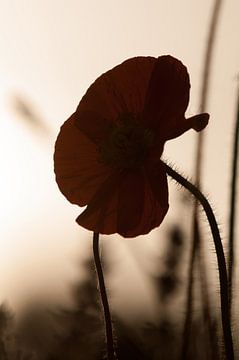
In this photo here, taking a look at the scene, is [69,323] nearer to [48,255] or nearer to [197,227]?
[48,255]

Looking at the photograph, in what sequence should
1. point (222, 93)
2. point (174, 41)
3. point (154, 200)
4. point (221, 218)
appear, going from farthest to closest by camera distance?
1. point (174, 41)
2. point (222, 93)
3. point (221, 218)
4. point (154, 200)

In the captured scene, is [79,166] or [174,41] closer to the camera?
[79,166]

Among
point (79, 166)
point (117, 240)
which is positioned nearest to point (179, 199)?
point (117, 240)

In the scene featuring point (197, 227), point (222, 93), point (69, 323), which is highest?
point (222, 93)

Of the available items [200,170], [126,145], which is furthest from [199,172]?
[126,145]

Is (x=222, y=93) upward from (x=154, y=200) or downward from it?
upward

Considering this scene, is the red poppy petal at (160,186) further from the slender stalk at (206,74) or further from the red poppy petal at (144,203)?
the slender stalk at (206,74)

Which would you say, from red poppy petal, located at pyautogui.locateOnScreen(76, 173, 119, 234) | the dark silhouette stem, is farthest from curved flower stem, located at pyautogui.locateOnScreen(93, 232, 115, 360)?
the dark silhouette stem

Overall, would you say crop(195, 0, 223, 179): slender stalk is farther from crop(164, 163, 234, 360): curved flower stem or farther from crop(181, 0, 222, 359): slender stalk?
crop(164, 163, 234, 360): curved flower stem

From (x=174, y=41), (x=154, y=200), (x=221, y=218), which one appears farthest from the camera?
(x=174, y=41)
